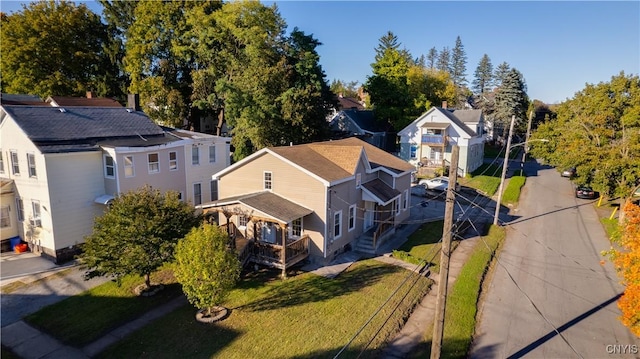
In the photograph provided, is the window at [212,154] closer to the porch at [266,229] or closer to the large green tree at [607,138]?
the porch at [266,229]

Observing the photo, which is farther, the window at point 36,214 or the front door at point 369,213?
the front door at point 369,213

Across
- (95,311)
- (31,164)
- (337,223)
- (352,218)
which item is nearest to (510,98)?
(352,218)

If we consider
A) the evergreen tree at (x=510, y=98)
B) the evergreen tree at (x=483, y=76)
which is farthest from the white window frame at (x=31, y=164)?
the evergreen tree at (x=483, y=76)

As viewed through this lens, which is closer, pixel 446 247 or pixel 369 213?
pixel 446 247

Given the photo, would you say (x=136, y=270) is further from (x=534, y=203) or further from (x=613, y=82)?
(x=613, y=82)

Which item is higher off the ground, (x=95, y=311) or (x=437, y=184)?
(x=437, y=184)

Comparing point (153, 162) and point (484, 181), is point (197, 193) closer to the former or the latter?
point (153, 162)

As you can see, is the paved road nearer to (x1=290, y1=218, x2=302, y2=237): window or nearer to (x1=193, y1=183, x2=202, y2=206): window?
(x1=290, y1=218, x2=302, y2=237): window
